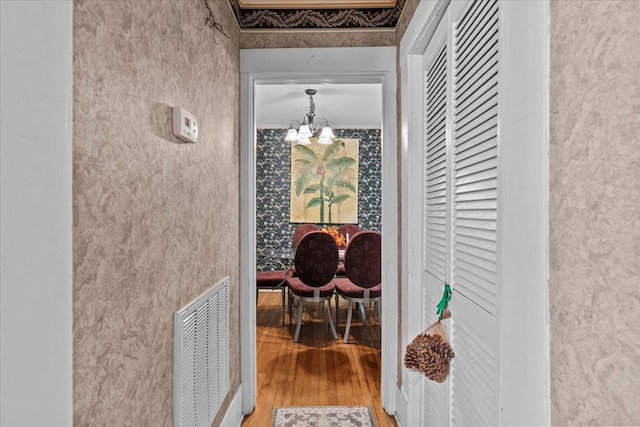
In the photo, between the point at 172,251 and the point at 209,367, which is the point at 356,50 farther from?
the point at 209,367

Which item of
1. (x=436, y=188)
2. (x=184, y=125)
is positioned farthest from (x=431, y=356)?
(x=184, y=125)

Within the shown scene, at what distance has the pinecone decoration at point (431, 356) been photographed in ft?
3.92

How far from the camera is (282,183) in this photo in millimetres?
5820

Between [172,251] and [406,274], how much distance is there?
120 centimetres

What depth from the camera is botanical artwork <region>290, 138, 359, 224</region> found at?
575 centimetres

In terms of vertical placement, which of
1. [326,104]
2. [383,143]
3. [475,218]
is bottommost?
[475,218]

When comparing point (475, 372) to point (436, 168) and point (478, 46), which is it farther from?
point (478, 46)

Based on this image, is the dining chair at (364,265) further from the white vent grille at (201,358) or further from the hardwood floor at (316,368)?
the white vent grille at (201,358)

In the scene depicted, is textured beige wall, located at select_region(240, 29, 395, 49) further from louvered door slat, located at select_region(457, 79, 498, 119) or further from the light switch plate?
louvered door slat, located at select_region(457, 79, 498, 119)

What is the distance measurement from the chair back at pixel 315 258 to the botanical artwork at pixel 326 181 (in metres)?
2.29

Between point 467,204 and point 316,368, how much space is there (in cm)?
227

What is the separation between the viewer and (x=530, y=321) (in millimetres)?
719

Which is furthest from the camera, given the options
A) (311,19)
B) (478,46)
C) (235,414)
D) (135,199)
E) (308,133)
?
(308,133)

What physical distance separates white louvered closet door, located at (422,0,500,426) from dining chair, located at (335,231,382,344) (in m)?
1.89
